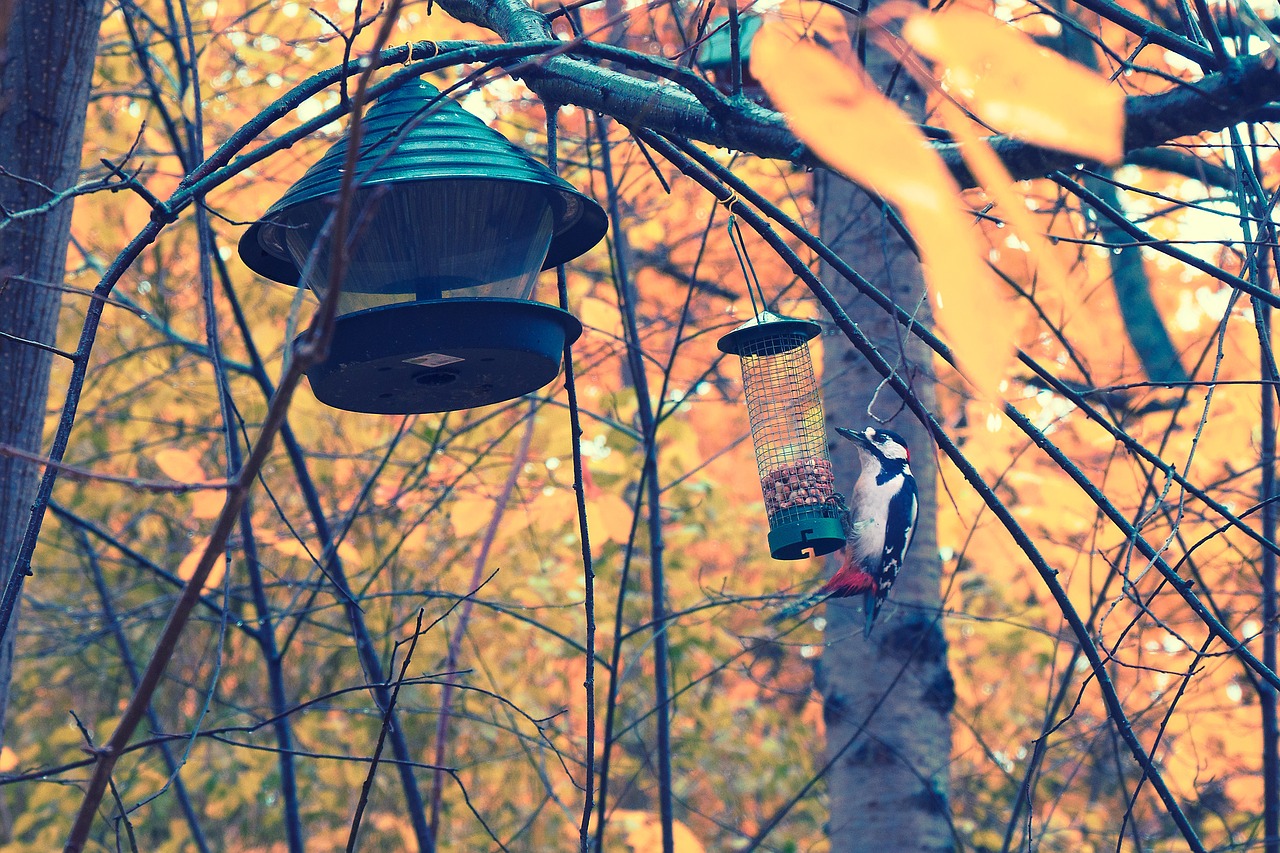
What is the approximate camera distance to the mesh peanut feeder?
2.32 metres

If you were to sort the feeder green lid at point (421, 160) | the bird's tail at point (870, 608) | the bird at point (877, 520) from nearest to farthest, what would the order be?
1. the feeder green lid at point (421, 160)
2. the bird at point (877, 520)
3. the bird's tail at point (870, 608)

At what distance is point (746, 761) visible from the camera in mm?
7746

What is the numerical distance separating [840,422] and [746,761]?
15.9ft

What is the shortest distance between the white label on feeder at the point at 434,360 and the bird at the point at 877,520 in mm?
1172

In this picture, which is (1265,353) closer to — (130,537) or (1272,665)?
(1272,665)

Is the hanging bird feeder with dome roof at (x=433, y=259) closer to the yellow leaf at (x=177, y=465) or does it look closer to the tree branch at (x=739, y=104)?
the tree branch at (x=739, y=104)

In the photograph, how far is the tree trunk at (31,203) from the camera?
220cm

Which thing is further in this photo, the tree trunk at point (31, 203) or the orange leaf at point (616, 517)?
the orange leaf at point (616, 517)

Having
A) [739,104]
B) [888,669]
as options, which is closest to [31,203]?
[739,104]

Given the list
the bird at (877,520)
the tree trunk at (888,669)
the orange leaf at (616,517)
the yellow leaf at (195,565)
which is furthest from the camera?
the orange leaf at (616,517)

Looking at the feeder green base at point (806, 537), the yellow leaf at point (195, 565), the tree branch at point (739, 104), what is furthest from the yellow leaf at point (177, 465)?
the feeder green base at point (806, 537)

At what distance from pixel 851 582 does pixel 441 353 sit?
4.61ft

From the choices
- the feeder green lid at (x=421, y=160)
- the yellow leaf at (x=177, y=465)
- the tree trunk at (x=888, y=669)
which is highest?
the feeder green lid at (x=421, y=160)

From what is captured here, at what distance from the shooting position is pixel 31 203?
222cm
